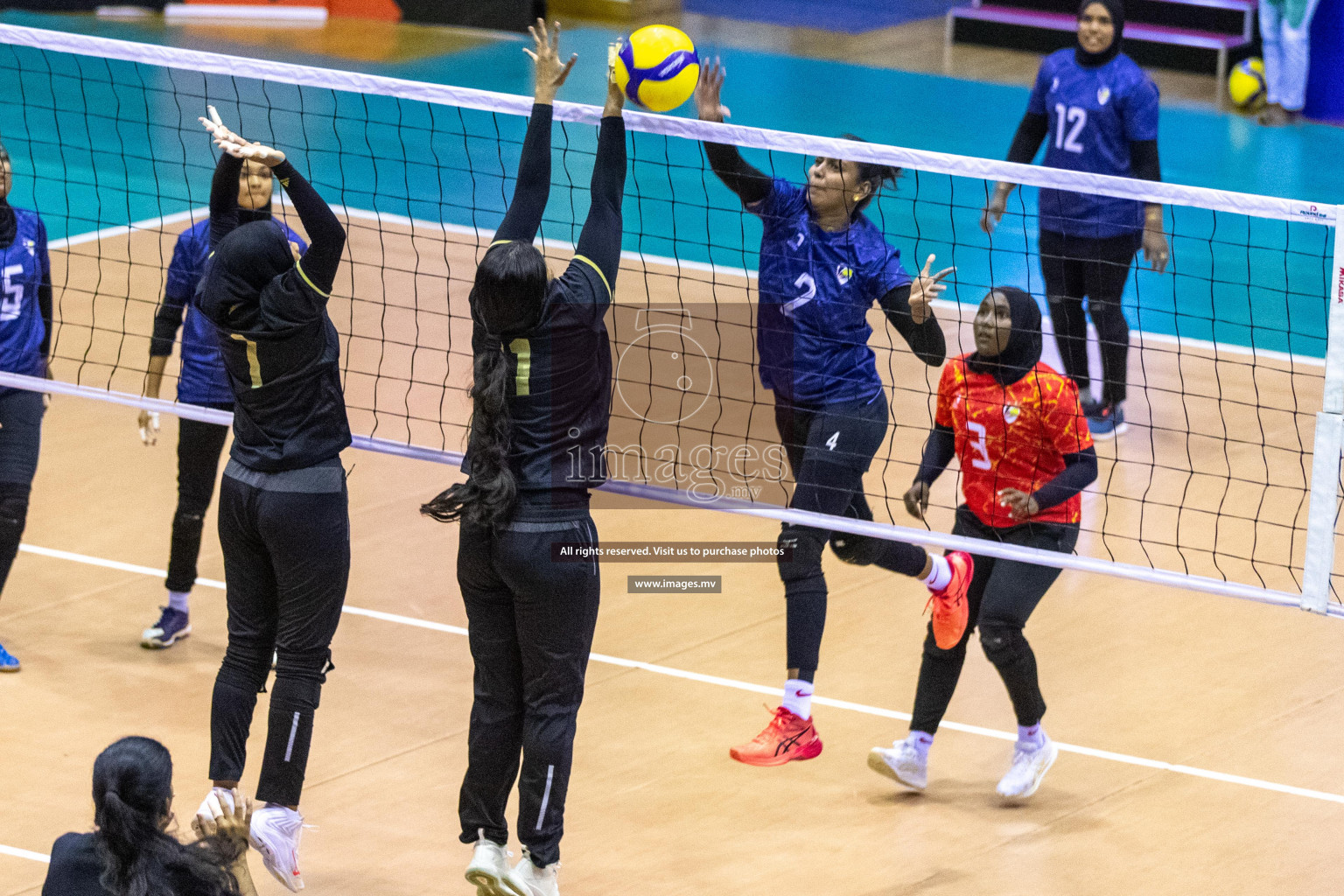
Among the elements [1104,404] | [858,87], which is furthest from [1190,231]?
[858,87]

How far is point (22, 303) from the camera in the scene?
6172 mm

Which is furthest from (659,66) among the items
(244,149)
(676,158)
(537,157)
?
(676,158)

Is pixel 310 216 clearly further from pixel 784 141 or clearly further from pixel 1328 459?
pixel 1328 459

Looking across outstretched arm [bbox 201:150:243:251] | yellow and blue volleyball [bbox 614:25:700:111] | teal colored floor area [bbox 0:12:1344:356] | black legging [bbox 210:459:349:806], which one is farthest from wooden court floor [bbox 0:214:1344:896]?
teal colored floor area [bbox 0:12:1344:356]

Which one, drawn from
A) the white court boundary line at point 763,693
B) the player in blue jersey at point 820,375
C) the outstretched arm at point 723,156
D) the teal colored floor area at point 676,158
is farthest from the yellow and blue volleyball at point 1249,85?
the outstretched arm at point 723,156

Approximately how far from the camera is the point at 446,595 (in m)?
7.02

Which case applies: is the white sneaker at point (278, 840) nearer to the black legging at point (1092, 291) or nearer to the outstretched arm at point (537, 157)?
the outstretched arm at point (537, 157)

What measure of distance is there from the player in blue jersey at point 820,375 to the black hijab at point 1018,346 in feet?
0.58

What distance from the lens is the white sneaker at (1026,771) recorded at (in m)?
5.49

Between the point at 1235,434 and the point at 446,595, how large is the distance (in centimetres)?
433

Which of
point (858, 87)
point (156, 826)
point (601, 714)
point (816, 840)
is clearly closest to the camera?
point (156, 826)

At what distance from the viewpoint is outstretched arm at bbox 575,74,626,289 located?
177 inches

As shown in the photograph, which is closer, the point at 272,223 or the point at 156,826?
the point at 156,826

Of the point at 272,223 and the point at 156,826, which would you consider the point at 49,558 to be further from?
the point at 156,826
